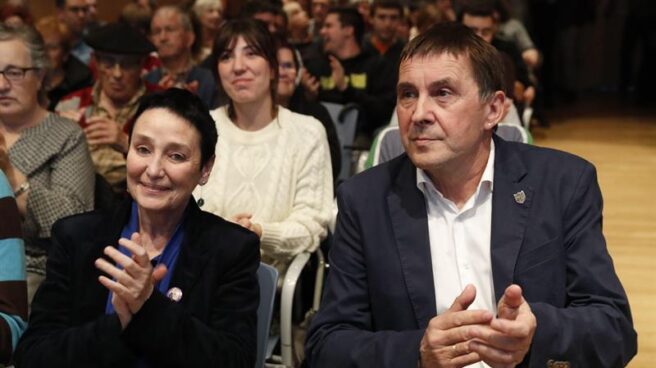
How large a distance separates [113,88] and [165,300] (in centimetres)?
232

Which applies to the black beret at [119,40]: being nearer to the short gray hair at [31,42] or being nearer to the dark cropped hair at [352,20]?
the short gray hair at [31,42]

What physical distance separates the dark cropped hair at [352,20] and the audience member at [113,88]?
1.80m

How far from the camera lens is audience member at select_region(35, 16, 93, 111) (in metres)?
5.38

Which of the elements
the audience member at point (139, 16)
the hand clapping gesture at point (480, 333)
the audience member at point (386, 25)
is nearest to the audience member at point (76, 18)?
the audience member at point (139, 16)

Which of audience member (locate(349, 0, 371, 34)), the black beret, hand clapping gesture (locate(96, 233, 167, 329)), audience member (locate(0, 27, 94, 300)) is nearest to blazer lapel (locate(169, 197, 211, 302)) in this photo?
hand clapping gesture (locate(96, 233, 167, 329))

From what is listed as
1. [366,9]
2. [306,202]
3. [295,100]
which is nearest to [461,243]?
[306,202]

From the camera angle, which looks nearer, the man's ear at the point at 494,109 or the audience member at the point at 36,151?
the man's ear at the point at 494,109

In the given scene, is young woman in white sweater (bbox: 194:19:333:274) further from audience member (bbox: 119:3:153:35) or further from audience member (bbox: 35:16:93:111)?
audience member (bbox: 119:3:153:35)

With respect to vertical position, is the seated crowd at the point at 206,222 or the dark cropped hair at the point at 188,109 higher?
the dark cropped hair at the point at 188,109

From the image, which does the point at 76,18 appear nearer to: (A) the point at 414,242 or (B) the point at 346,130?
(B) the point at 346,130

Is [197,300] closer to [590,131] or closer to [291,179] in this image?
[291,179]

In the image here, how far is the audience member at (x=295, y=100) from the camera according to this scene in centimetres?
419

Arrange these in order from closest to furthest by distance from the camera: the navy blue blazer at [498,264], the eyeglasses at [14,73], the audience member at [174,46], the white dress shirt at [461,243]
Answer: the navy blue blazer at [498,264]
the white dress shirt at [461,243]
the eyeglasses at [14,73]
the audience member at [174,46]

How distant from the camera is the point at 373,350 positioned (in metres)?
1.98
